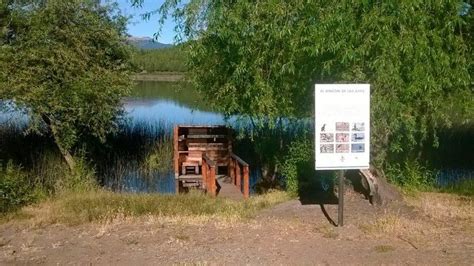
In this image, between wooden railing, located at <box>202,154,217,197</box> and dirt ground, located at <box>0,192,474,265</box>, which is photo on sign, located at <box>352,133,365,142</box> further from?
wooden railing, located at <box>202,154,217,197</box>

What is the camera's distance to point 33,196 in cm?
1141

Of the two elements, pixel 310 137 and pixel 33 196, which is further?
pixel 310 137

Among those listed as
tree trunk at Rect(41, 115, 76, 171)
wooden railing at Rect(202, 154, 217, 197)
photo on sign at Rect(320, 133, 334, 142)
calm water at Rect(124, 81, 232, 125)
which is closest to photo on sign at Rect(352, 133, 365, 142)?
photo on sign at Rect(320, 133, 334, 142)

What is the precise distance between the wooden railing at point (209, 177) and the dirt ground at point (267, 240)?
418 centimetres

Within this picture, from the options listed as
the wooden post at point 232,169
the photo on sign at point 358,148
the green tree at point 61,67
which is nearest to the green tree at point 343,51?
the photo on sign at point 358,148

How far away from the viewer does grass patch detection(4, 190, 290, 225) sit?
9.25 meters

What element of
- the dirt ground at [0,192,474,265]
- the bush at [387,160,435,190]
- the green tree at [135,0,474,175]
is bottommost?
the dirt ground at [0,192,474,265]

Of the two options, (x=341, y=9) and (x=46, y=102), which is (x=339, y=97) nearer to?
(x=341, y=9)

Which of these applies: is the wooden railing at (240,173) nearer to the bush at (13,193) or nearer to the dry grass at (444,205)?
the dry grass at (444,205)

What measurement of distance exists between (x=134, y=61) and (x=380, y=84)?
30.0 ft

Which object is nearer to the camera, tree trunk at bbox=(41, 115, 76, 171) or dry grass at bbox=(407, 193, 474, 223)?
dry grass at bbox=(407, 193, 474, 223)

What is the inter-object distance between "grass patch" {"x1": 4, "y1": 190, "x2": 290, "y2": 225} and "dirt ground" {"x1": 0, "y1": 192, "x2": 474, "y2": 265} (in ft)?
1.18

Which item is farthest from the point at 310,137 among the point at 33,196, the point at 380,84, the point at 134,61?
the point at 134,61

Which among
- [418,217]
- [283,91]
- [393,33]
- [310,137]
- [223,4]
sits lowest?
[418,217]
